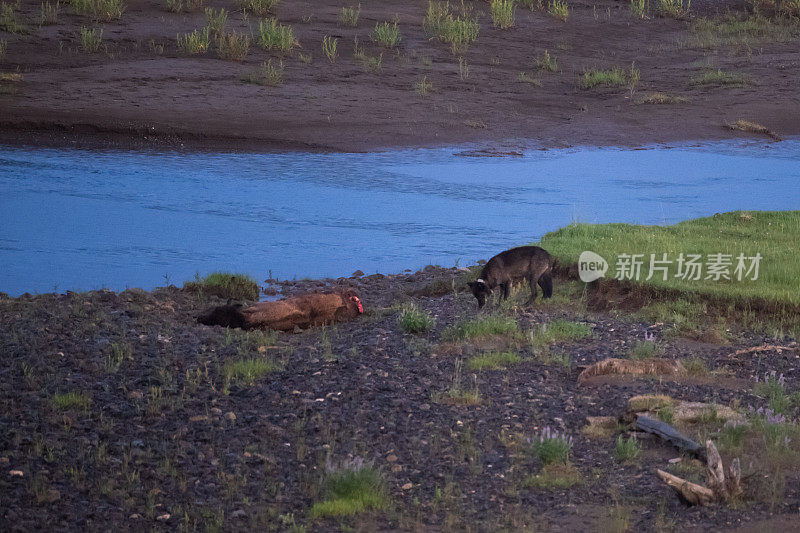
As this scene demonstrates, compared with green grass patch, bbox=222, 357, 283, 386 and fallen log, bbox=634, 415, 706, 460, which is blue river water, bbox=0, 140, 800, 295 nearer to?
green grass patch, bbox=222, 357, 283, 386

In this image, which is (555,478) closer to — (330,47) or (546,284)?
(546,284)

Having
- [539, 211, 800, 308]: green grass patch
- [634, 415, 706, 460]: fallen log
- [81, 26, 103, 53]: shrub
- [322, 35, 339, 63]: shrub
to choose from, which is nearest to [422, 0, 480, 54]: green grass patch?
[322, 35, 339, 63]: shrub

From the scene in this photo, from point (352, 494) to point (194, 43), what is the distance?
2043cm

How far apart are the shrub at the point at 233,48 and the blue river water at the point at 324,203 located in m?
5.42

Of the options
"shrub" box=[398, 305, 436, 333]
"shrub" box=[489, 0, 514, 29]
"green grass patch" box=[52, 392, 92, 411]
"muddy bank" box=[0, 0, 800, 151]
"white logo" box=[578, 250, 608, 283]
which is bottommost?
"green grass patch" box=[52, 392, 92, 411]

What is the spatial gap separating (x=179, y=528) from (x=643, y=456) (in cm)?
293

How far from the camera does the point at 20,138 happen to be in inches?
784

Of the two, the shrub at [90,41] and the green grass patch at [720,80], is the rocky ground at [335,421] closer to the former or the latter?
the shrub at [90,41]

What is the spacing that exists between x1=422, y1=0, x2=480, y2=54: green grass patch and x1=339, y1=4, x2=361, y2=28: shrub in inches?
79.0

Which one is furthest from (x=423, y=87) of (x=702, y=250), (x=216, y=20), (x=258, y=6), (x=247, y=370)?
(x=247, y=370)

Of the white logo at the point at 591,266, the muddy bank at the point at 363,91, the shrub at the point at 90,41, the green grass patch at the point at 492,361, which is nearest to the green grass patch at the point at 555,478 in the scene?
the green grass patch at the point at 492,361

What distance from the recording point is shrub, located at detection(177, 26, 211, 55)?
24.3 metres

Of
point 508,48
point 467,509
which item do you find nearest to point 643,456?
point 467,509

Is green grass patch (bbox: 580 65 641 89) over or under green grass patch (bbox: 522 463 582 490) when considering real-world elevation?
over
